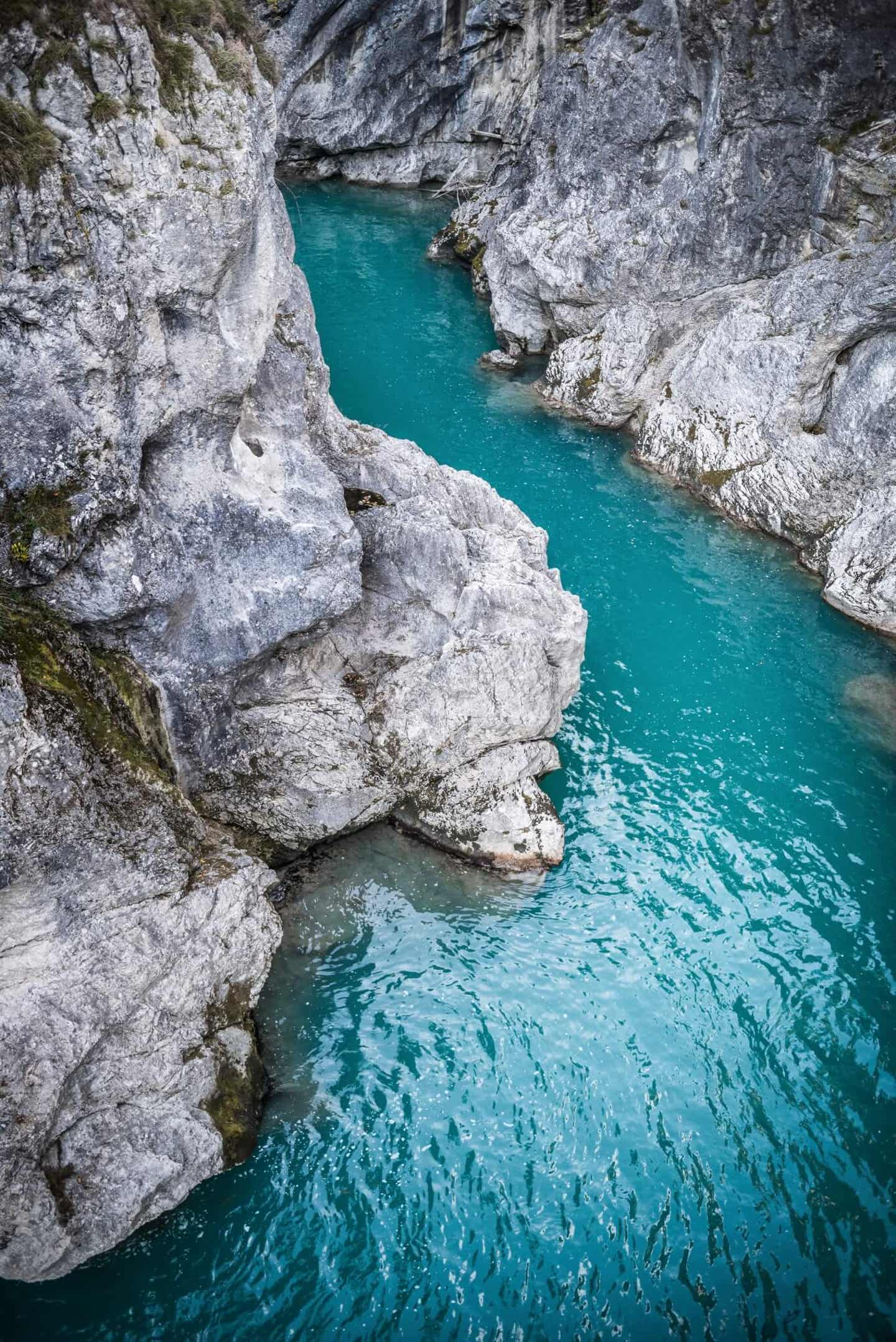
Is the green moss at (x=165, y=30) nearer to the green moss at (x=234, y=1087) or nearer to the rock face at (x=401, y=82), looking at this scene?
the green moss at (x=234, y=1087)

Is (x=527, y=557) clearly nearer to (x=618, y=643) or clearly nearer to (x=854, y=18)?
(x=618, y=643)

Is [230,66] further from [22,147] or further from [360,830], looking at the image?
[360,830]

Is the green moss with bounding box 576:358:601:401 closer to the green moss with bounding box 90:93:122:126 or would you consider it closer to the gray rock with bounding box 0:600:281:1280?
the green moss with bounding box 90:93:122:126

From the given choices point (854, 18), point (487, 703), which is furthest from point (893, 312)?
point (487, 703)

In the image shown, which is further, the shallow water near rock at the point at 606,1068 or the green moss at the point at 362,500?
the green moss at the point at 362,500

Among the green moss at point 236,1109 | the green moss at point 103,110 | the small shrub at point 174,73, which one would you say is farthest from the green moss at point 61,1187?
the small shrub at point 174,73

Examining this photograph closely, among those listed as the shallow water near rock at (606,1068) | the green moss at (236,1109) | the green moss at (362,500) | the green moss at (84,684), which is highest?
the green moss at (362,500)

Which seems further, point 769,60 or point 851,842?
point 769,60

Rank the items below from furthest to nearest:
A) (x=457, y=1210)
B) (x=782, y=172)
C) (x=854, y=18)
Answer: (x=782, y=172) < (x=854, y=18) < (x=457, y=1210)
